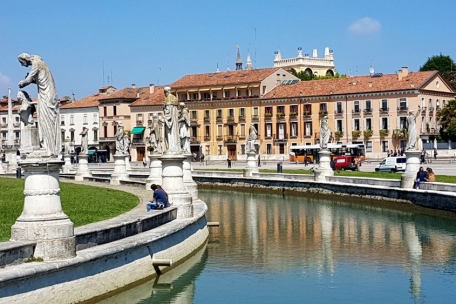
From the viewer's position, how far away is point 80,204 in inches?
943

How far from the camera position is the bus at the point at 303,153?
8331 cm

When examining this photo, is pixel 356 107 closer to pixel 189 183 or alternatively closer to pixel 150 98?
pixel 150 98

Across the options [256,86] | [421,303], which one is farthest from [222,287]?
[256,86]

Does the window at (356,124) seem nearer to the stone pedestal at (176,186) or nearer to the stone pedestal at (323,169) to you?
the stone pedestal at (323,169)

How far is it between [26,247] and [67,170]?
41112 millimetres

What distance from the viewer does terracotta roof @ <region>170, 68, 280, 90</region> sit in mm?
98812

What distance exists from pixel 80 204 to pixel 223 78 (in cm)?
7927

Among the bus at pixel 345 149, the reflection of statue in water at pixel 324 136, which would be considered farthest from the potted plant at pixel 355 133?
the reflection of statue in water at pixel 324 136

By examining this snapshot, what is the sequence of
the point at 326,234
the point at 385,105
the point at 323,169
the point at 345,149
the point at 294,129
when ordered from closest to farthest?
the point at 326,234 < the point at 323,169 < the point at 345,149 < the point at 385,105 < the point at 294,129

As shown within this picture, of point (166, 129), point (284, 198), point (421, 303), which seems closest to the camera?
point (421, 303)

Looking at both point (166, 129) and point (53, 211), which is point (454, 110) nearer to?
point (166, 129)

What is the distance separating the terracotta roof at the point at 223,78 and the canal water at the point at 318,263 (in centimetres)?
6533

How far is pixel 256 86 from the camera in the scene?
97.6 meters

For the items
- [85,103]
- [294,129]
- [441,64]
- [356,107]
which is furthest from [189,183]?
[441,64]
